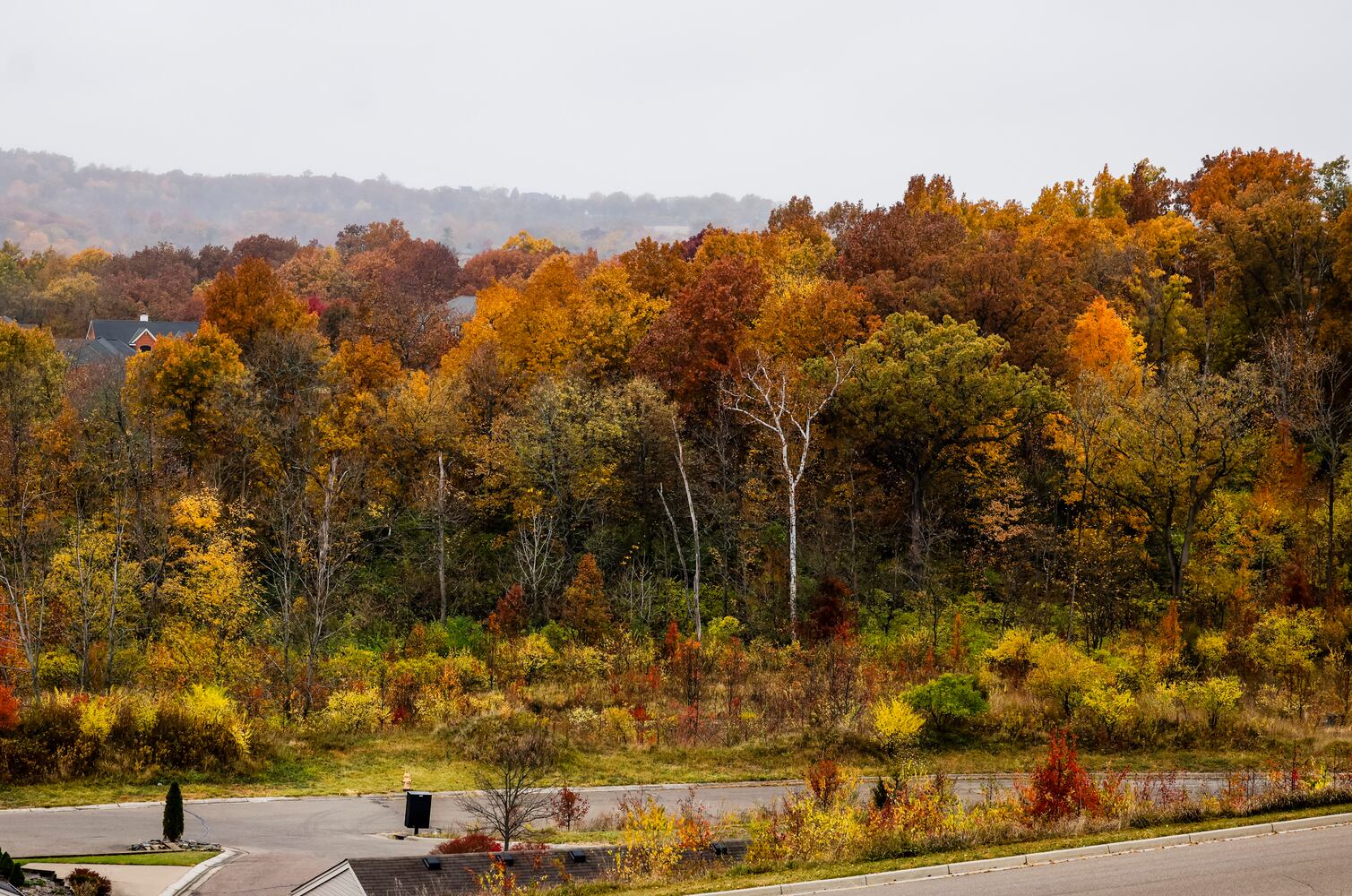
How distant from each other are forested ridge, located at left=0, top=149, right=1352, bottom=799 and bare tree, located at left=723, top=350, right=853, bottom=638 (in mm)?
192

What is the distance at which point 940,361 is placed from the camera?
131 feet

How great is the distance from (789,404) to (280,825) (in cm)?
2340

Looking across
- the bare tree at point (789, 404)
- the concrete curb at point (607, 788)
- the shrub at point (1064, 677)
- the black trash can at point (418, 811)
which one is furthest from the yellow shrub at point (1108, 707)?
the black trash can at point (418, 811)

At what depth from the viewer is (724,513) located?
1655 inches

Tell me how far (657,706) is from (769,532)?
40.0 ft

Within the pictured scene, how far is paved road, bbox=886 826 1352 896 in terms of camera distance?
16.5m

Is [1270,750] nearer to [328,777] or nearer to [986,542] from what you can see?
[986,542]

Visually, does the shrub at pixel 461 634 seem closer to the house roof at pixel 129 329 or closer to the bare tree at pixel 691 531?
the bare tree at pixel 691 531

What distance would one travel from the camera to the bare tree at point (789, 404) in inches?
1537

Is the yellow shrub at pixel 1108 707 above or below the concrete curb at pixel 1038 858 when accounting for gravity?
above

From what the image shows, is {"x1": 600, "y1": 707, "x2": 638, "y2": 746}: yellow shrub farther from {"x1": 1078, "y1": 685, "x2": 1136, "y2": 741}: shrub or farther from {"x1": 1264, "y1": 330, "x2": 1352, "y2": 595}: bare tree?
{"x1": 1264, "y1": 330, "x2": 1352, "y2": 595}: bare tree

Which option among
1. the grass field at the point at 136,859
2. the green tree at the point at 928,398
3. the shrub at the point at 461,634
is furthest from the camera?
the green tree at the point at 928,398

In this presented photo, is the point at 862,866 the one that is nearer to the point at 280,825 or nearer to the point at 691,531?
the point at 280,825

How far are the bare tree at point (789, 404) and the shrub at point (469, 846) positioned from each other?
60.4 ft
